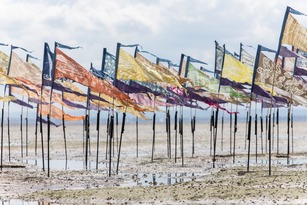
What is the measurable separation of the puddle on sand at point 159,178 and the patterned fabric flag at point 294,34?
332 inches

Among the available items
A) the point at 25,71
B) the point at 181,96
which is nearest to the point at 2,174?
the point at 25,71

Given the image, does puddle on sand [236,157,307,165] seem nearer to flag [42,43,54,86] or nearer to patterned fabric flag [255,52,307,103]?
patterned fabric flag [255,52,307,103]

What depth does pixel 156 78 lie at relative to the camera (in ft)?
127

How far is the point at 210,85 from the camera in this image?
47.9 metres

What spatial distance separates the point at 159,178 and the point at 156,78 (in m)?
5.84

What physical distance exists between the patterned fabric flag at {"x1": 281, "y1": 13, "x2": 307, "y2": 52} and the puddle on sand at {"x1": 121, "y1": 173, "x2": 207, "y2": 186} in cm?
842

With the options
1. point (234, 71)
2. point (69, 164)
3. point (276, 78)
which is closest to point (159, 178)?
point (276, 78)

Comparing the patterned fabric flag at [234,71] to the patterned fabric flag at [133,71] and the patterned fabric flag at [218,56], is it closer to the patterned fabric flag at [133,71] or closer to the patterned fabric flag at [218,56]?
the patterned fabric flag at [133,71]

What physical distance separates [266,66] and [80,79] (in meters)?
9.27

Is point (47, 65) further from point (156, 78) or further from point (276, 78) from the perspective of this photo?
point (276, 78)

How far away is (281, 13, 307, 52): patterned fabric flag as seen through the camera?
113 feet

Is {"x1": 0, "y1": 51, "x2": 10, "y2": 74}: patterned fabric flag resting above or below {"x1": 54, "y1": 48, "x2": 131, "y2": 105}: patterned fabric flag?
above

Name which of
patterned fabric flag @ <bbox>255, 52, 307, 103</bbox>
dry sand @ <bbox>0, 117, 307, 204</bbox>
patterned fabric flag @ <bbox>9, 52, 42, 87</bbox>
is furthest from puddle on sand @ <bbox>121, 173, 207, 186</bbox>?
patterned fabric flag @ <bbox>9, 52, 42, 87</bbox>

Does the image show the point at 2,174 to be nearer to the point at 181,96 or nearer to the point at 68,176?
the point at 68,176
